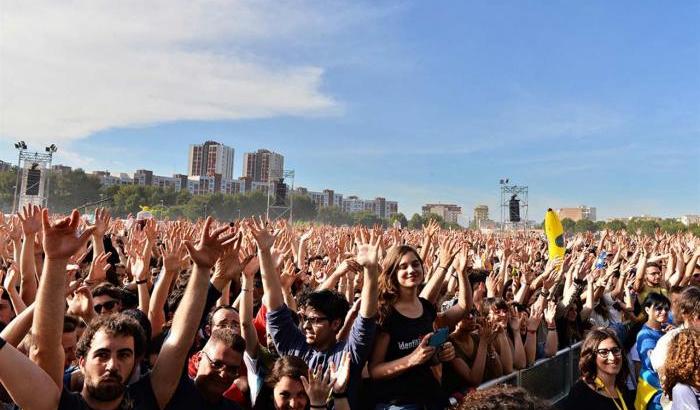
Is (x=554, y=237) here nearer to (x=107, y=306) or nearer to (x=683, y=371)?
(x=683, y=371)

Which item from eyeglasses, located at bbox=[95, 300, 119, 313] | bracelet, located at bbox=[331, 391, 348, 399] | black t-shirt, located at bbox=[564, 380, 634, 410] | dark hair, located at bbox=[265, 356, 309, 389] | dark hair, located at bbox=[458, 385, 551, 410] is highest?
dark hair, located at bbox=[458, 385, 551, 410]

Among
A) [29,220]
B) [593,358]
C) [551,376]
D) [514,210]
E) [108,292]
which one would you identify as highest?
[514,210]

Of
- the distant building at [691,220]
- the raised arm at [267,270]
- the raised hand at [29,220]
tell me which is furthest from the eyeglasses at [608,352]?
the distant building at [691,220]

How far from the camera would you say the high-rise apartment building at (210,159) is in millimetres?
150125

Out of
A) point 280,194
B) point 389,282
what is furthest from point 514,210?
point 389,282

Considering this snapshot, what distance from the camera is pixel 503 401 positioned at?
1.66 meters

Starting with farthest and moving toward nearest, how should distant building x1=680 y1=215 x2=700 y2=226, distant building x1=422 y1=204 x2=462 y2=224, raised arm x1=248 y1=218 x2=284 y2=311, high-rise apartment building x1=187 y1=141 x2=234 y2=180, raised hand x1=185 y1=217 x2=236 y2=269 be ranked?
high-rise apartment building x1=187 y1=141 x2=234 y2=180, distant building x1=422 y1=204 x2=462 y2=224, distant building x1=680 y1=215 x2=700 y2=226, raised arm x1=248 y1=218 x2=284 y2=311, raised hand x1=185 y1=217 x2=236 y2=269

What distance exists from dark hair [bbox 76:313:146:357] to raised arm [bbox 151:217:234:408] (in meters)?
0.12

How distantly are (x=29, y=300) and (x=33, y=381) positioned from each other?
2468mm

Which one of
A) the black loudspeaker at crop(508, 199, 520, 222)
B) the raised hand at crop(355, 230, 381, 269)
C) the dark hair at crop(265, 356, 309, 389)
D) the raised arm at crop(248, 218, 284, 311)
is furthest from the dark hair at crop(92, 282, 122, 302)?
the black loudspeaker at crop(508, 199, 520, 222)

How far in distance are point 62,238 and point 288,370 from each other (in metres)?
1.21

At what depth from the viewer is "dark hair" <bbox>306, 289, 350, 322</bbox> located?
304cm

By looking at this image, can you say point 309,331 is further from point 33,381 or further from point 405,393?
point 33,381

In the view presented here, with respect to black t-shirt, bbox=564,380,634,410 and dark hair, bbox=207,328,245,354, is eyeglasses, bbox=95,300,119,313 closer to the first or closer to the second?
dark hair, bbox=207,328,245,354
